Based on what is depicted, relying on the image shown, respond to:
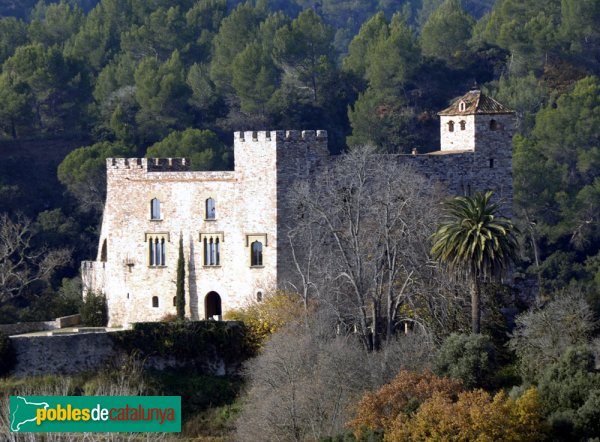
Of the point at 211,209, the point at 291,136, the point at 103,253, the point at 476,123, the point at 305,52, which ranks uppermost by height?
the point at 305,52

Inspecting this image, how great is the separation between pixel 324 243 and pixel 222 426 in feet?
22.1

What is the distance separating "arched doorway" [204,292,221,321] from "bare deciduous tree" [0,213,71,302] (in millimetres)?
11139

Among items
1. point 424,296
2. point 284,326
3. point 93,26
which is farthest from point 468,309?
point 93,26

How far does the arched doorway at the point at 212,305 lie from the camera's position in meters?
59.0

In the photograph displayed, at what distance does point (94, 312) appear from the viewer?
6125 cm

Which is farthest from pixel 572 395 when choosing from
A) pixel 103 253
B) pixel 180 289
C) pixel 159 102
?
pixel 159 102

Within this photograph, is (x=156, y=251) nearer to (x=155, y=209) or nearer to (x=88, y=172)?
(x=155, y=209)

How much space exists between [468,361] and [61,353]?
11.8 meters

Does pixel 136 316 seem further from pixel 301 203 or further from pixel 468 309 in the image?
pixel 468 309

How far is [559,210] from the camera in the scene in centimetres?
8062

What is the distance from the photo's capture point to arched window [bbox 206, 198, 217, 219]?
2315 inches

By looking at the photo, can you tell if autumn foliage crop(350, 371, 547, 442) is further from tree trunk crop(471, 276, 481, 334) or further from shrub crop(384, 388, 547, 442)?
tree trunk crop(471, 276, 481, 334)

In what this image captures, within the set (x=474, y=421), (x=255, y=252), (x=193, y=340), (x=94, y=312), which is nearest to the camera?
(x=474, y=421)

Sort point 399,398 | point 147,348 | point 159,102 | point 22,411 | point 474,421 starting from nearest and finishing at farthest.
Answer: point 474,421 < point 22,411 < point 399,398 < point 147,348 < point 159,102
